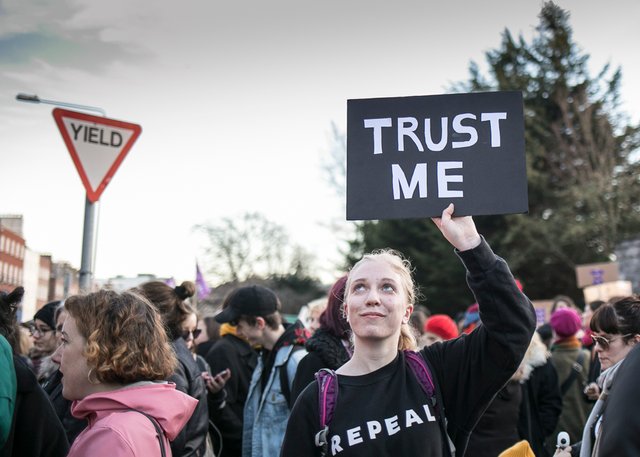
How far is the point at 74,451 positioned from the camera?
2.17 meters

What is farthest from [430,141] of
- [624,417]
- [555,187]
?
[555,187]

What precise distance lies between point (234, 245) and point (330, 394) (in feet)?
136

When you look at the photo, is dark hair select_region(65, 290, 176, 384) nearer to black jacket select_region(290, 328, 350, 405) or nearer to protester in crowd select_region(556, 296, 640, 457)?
black jacket select_region(290, 328, 350, 405)

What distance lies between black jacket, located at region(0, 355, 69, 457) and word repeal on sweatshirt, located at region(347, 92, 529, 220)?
4.93 feet

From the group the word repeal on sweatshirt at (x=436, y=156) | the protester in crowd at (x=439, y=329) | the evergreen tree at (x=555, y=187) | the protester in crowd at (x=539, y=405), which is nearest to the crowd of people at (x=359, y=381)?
the word repeal on sweatshirt at (x=436, y=156)

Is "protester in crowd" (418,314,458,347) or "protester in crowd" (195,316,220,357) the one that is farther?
"protester in crowd" (195,316,220,357)

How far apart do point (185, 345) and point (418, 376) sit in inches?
85.1

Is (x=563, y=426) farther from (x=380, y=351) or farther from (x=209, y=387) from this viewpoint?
(x=380, y=351)

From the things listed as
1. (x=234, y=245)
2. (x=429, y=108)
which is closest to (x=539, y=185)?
(x=234, y=245)

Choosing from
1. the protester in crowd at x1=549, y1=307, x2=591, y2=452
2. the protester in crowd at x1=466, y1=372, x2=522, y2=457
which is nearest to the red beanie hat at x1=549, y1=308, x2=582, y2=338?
the protester in crowd at x1=549, y1=307, x2=591, y2=452

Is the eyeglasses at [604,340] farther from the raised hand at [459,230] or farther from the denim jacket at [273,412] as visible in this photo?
the denim jacket at [273,412]

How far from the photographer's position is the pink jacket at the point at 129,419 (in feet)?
7.06

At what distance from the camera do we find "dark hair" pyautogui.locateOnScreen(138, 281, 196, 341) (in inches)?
164

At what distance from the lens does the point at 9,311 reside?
3.13 meters
